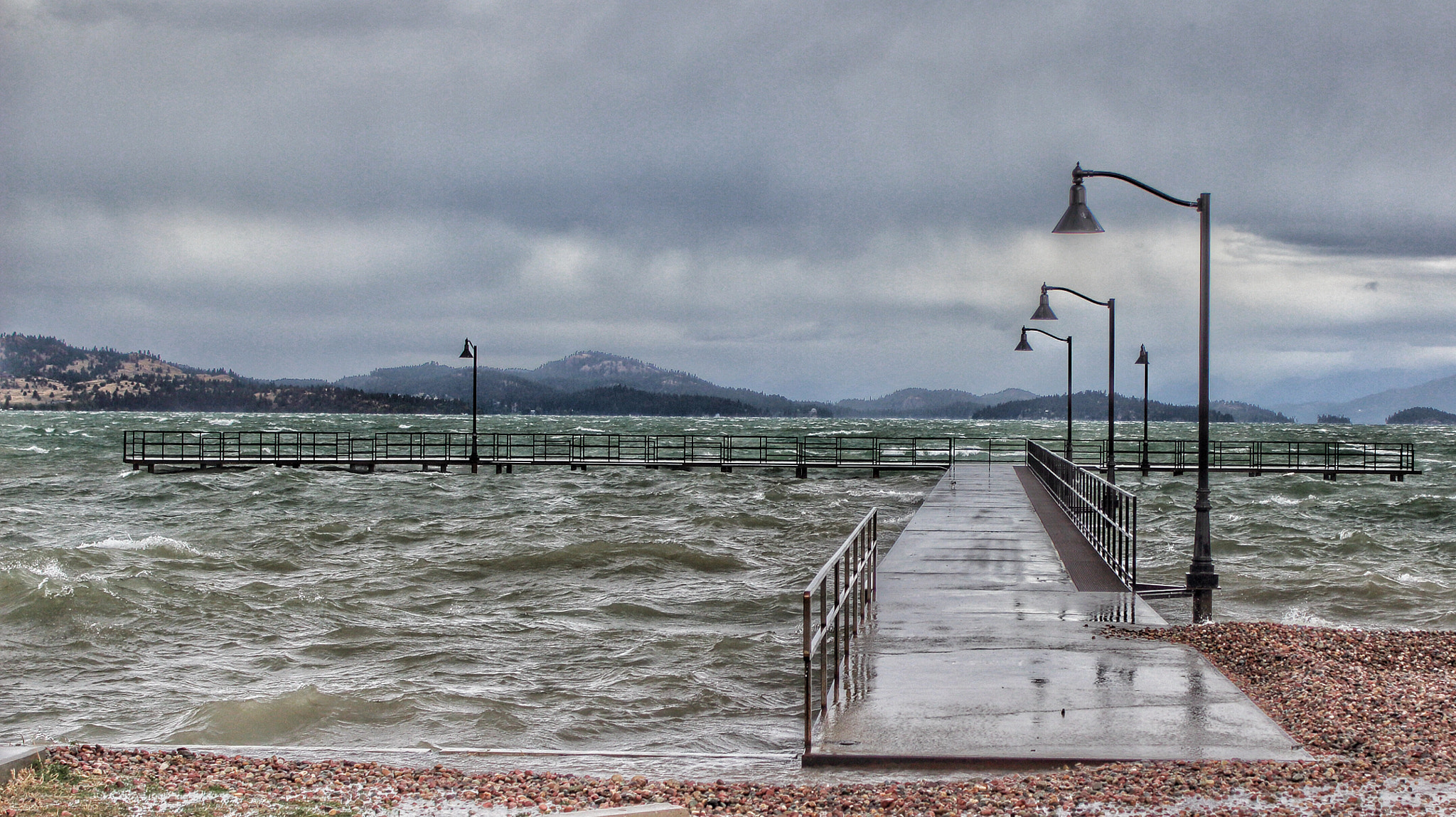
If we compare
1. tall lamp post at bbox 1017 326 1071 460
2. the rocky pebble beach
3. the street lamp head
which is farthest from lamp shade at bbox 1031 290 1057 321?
the rocky pebble beach

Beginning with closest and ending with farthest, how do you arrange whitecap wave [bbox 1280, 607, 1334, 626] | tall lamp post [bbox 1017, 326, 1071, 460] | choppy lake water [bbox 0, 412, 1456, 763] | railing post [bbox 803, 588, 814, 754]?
railing post [bbox 803, 588, 814, 754]
choppy lake water [bbox 0, 412, 1456, 763]
whitecap wave [bbox 1280, 607, 1334, 626]
tall lamp post [bbox 1017, 326, 1071, 460]

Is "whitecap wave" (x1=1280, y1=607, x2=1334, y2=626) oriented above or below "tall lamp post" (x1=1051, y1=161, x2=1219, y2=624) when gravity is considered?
below

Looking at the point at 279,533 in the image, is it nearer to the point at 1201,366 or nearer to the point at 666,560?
the point at 666,560

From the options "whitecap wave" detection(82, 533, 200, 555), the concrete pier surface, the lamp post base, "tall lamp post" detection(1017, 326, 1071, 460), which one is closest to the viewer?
the concrete pier surface

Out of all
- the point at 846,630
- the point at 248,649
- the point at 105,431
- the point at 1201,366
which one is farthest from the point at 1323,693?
the point at 105,431

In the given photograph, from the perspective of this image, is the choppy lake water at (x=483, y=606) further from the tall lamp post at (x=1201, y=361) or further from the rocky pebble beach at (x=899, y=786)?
the tall lamp post at (x=1201, y=361)

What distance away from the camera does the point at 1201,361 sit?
11.7 m

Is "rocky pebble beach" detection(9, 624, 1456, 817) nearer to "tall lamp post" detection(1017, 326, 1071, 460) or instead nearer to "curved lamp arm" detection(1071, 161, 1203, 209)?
"curved lamp arm" detection(1071, 161, 1203, 209)

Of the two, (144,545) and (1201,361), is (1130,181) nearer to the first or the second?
(1201,361)

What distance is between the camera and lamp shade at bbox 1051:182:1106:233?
40.0 feet

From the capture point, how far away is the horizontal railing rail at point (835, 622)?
6.57m

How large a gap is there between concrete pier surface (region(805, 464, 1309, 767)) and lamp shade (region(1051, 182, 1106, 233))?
3.95 metres

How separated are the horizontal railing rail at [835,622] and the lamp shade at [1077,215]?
12.8 feet

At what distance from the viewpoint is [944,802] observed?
546 cm
